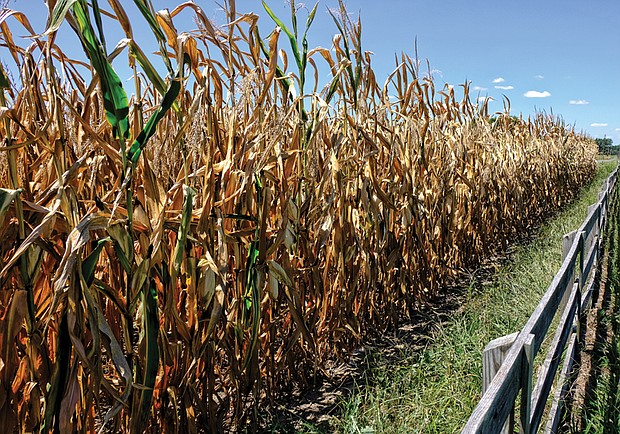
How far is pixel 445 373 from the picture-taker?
306 cm

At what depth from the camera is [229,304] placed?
2.31m

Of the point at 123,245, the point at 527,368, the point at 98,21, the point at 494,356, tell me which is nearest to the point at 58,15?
the point at 98,21

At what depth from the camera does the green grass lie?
2533 millimetres

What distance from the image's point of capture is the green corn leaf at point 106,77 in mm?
1288

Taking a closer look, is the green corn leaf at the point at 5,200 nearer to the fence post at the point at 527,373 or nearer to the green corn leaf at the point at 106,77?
the green corn leaf at the point at 106,77

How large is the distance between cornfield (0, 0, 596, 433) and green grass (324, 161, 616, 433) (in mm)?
356

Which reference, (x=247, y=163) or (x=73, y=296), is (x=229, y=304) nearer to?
(x=247, y=163)

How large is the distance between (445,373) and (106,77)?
250cm

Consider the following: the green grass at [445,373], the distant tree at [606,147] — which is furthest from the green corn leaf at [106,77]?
the distant tree at [606,147]

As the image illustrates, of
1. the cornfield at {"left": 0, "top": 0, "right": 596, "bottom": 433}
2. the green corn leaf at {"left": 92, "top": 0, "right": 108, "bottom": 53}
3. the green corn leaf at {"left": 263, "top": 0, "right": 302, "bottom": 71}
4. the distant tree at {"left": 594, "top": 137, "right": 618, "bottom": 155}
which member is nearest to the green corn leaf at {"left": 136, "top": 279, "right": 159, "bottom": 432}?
the cornfield at {"left": 0, "top": 0, "right": 596, "bottom": 433}

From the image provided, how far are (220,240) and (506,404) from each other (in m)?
1.01

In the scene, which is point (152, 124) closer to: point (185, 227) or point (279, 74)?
point (185, 227)

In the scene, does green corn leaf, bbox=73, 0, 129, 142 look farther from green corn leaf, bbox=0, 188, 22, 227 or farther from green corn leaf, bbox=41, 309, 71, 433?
green corn leaf, bbox=41, 309, 71, 433

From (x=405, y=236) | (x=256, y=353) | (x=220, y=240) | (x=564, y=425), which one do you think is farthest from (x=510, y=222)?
(x=220, y=240)
